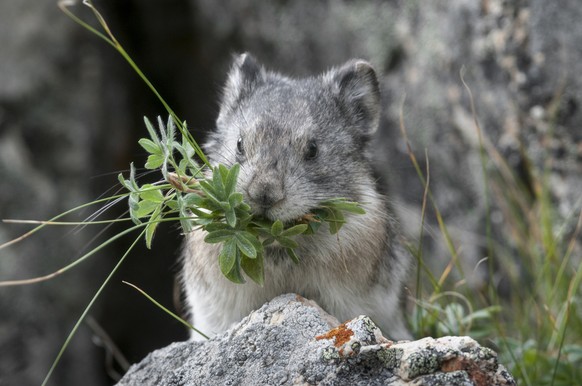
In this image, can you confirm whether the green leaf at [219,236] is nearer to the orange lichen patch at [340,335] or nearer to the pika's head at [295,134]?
the pika's head at [295,134]

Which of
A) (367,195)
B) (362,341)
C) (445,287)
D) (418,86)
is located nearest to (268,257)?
(367,195)

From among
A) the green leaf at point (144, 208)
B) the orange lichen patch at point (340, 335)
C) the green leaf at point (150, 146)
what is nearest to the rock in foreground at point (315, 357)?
the orange lichen patch at point (340, 335)

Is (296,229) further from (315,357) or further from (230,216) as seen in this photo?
(315,357)

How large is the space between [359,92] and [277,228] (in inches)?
92.6

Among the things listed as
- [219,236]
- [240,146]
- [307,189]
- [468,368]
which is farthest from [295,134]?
[468,368]

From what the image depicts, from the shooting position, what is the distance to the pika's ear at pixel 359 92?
22.5ft

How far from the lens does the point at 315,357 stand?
14.2ft

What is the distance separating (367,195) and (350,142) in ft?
1.67

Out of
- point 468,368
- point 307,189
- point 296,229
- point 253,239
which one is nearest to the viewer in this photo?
point 468,368

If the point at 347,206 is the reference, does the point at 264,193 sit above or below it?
above

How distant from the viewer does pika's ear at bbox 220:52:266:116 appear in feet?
22.6

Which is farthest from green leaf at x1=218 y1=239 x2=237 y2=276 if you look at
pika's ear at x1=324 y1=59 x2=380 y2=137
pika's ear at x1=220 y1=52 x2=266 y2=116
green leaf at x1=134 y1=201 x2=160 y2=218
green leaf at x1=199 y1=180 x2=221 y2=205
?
pika's ear at x1=324 y1=59 x2=380 y2=137

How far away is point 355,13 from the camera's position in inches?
416

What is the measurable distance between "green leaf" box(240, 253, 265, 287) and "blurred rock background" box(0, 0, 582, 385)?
344cm
